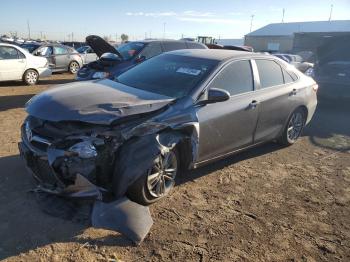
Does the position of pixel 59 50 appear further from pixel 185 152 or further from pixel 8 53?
pixel 185 152

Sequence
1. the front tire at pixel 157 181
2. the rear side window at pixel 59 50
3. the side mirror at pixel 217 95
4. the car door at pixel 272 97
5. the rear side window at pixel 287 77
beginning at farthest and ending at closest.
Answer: the rear side window at pixel 59 50 → the rear side window at pixel 287 77 → the car door at pixel 272 97 → the side mirror at pixel 217 95 → the front tire at pixel 157 181

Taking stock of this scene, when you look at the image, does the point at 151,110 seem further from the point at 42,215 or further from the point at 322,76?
the point at 322,76

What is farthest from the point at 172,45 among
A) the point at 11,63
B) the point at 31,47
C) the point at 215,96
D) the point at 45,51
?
the point at 31,47

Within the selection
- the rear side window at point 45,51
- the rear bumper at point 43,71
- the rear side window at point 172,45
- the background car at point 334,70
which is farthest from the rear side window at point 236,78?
the rear side window at point 45,51

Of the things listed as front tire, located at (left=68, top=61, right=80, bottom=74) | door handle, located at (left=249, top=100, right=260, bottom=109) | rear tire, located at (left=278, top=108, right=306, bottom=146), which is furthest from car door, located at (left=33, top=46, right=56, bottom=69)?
door handle, located at (left=249, top=100, right=260, bottom=109)

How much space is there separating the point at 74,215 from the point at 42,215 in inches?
13.2

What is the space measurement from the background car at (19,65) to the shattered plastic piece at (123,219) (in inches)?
388

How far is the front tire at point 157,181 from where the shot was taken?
13.0ft

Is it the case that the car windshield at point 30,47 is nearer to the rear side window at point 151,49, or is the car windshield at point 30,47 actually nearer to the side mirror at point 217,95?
the rear side window at point 151,49

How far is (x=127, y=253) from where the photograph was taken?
3.38m

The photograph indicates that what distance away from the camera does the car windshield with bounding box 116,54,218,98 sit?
4.71 m

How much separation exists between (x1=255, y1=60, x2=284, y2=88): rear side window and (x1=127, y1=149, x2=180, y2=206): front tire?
210cm

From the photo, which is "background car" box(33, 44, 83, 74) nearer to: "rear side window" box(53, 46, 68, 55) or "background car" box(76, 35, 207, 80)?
"rear side window" box(53, 46, 68, 55)

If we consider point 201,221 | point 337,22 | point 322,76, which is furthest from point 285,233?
point 337,22
